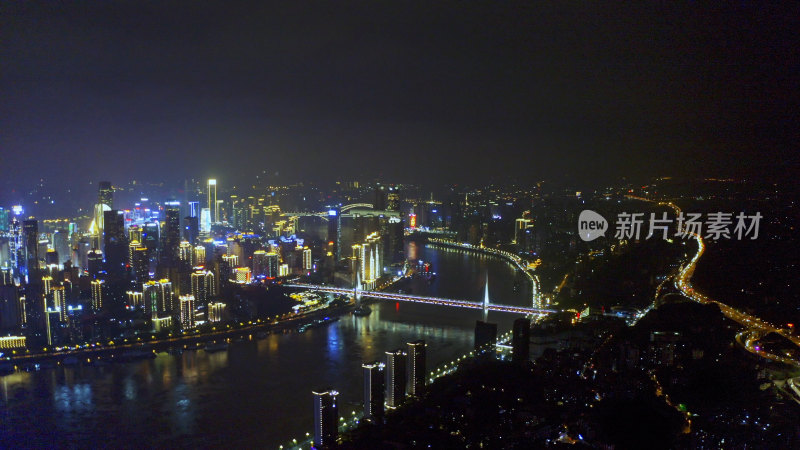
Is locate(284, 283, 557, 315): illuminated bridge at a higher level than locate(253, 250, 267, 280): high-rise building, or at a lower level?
lower

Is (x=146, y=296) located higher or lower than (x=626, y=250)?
lower

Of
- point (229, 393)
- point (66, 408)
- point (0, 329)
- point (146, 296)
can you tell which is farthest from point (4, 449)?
point (146, 296)

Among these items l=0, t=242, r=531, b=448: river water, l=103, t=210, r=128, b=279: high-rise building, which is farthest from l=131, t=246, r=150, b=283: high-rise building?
l=0, t=242, r=531, b=448: river water

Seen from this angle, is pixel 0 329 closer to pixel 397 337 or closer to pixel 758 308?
pixel 397 337

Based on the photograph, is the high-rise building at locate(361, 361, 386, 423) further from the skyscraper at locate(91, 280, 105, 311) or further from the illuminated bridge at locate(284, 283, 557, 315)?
the skyscraper at locate(91, 280, 105, 311)

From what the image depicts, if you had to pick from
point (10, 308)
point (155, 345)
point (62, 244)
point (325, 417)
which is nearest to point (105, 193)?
point (62, 244)

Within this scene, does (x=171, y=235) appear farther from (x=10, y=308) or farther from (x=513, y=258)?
(x=513, y=258)
